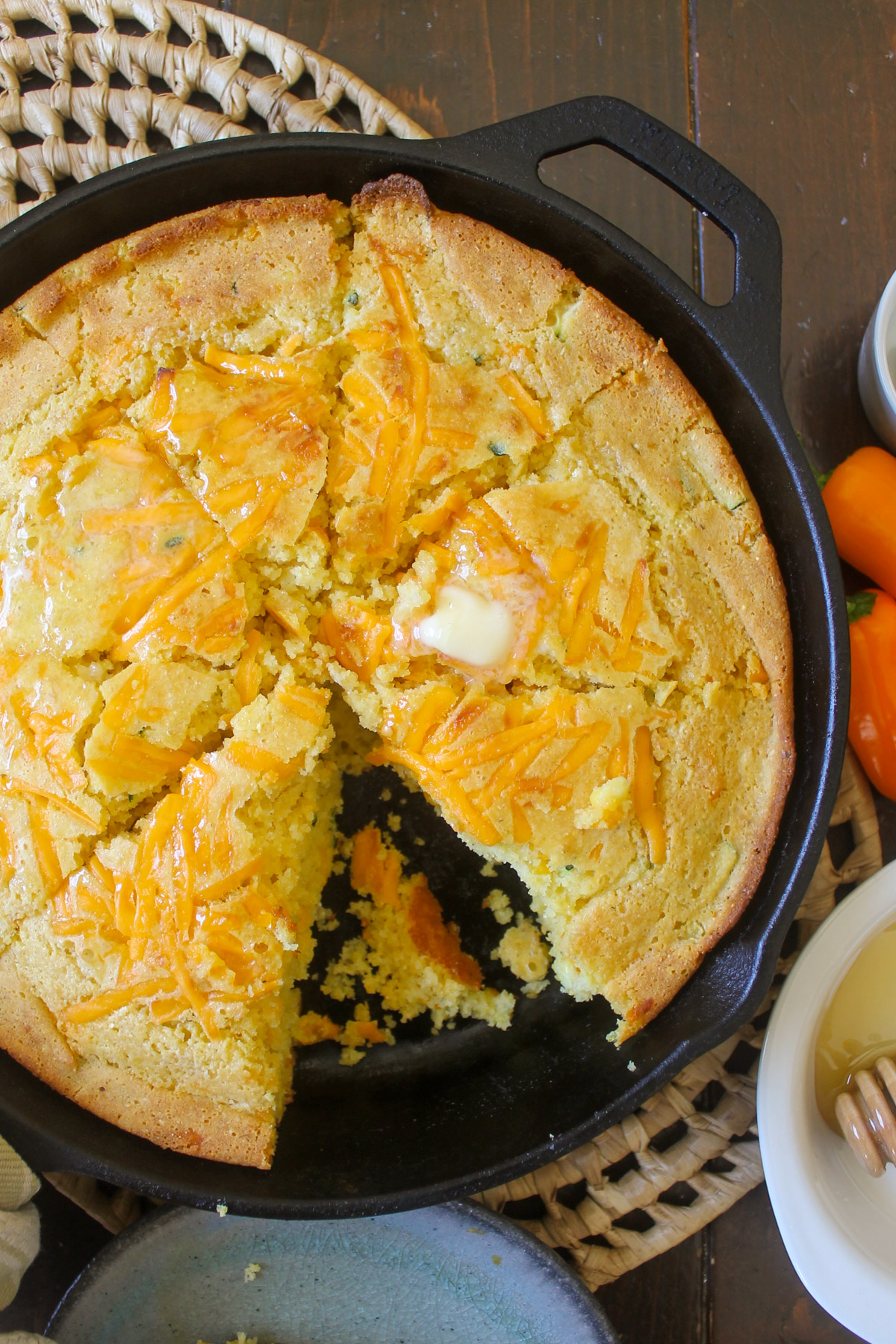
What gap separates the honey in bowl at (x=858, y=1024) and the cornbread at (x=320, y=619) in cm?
52

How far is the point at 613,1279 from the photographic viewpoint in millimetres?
2572

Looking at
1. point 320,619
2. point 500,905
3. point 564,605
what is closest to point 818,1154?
point 500,905

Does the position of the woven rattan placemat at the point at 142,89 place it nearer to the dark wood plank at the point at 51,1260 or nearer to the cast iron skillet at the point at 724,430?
the cast iron skillet at the point at 724,430

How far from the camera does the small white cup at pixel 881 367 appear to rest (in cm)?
249

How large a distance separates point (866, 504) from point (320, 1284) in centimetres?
250

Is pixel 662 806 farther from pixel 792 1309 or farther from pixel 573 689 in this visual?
pixel 792 1309

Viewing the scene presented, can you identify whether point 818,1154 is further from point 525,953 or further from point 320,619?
point 320,619

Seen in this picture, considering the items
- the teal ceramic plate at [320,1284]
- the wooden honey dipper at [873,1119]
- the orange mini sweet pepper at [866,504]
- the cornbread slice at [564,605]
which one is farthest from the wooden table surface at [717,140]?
the cornbread slice at [564,605]

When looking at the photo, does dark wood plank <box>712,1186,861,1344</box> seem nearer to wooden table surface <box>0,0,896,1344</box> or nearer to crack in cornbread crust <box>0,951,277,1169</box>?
wooden table surface <box>0,0,896,1344</box>

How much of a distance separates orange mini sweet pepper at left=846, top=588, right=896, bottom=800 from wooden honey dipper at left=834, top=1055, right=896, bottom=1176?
0.74 meters

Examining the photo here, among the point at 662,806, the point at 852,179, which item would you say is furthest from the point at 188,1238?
the point at 852,179

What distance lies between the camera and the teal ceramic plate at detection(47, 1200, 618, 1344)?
7.62ft

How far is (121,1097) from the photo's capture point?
2.12 meters

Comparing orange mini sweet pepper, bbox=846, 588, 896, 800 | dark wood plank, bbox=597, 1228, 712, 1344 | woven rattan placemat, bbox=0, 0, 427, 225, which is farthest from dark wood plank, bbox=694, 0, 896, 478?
dark wood plank, bbox=597, 1228, 712, 1344
